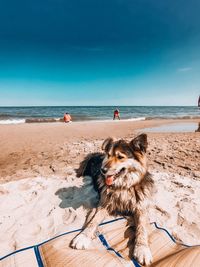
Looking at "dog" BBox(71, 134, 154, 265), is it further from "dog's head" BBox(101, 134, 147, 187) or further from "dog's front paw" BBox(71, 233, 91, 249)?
"dog's front paw" BBox(71, 233, 91, 249)

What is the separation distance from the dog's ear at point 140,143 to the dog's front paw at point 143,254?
1383 mm

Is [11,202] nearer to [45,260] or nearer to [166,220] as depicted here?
[45,260]

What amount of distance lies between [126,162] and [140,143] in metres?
0.38

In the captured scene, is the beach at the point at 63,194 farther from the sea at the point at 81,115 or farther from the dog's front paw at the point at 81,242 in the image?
the sea at the point at 81,115

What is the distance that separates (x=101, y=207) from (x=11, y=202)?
1.92 m

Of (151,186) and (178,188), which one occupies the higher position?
(151,186)

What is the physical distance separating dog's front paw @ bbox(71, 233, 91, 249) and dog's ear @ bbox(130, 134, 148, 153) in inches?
59.7

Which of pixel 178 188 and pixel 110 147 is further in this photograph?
pixel 178 188

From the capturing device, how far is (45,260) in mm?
2096

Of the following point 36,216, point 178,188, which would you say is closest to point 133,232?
point 36,216

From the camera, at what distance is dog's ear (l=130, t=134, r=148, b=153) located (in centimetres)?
297

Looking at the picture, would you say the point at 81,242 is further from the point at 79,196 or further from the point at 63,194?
the point at 63,194

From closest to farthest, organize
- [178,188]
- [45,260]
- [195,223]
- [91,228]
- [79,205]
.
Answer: [45,260] < [91,228] < [195,223] < [79,205] < [178,188]

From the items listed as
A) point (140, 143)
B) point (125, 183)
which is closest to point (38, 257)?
point (125, 183)
